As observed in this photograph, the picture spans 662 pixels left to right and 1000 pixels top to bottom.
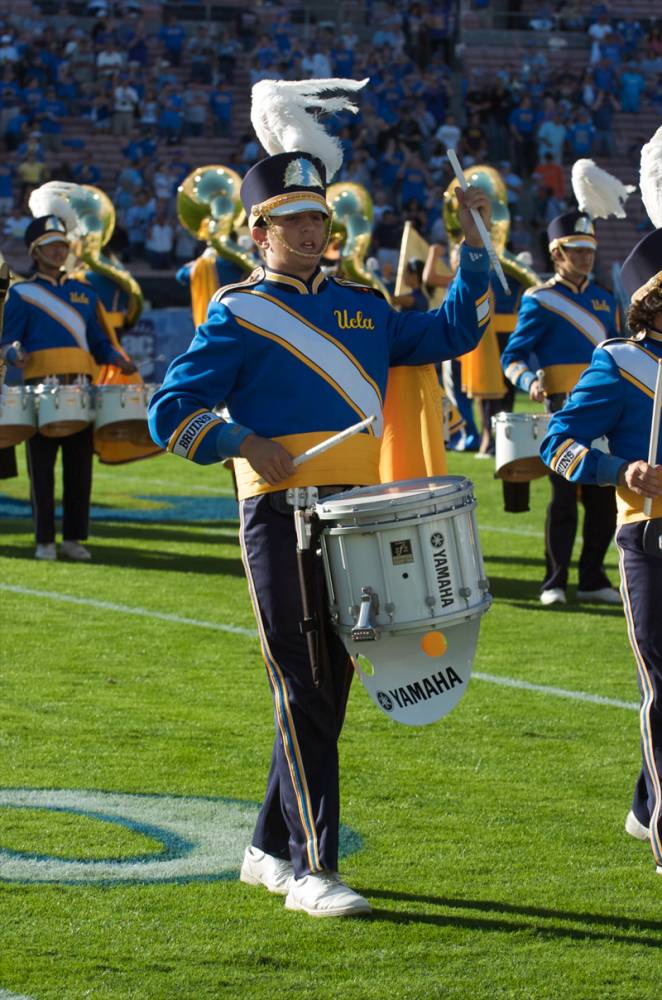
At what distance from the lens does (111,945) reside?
404cm

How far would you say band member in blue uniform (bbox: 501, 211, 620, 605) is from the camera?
8750 millimetres

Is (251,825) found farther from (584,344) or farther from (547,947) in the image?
(584,344)

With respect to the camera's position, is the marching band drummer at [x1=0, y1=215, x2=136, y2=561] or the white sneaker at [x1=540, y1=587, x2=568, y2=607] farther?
the marching band drummer at [x1=0, y1=215, x2=136, y2=561]

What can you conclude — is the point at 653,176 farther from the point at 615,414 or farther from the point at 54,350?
the point at 54,350

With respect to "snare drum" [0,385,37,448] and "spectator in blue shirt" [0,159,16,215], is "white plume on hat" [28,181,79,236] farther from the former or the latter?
"spectator in blue shirt" [0,159,16,215]

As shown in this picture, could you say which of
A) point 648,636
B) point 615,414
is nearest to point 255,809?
point 648,636

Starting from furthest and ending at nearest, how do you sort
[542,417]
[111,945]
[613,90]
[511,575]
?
1. [613,90]
2. [511,575]
3. [542,417]
4. [111,945]

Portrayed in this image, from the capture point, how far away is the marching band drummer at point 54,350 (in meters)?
9.86

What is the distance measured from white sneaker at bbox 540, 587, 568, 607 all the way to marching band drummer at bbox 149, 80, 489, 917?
180 inches

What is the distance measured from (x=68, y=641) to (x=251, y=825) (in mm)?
2955

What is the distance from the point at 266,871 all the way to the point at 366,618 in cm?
82

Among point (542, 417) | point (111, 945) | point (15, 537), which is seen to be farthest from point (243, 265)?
point (111, 945)

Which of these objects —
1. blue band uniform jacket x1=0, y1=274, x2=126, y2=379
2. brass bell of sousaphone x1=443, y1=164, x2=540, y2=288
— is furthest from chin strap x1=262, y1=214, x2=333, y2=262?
brass bell of sousaphone x1=443, y1=164, x2=540, y2=288

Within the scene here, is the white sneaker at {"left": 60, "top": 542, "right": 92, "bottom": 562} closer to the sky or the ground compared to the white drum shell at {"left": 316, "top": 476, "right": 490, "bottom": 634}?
closer to the ground
